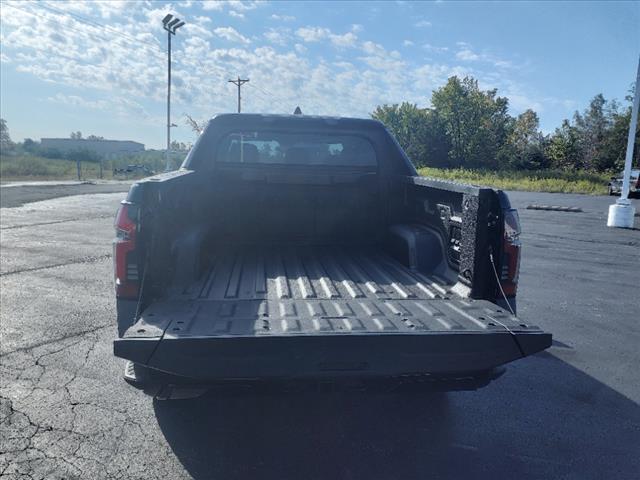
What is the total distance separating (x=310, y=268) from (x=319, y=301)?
0.91 meters

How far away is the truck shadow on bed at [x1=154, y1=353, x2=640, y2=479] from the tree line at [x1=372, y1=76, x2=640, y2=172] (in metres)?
54.0

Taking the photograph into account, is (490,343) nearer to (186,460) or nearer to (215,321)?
(215,321)

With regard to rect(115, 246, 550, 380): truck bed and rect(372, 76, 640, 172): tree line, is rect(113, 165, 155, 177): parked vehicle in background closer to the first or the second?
rect(372, 76, 640, 172): tree line

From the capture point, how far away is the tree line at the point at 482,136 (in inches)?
2226

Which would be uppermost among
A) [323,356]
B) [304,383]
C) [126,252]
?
[126,252]

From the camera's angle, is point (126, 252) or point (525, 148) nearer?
point (126, 252)

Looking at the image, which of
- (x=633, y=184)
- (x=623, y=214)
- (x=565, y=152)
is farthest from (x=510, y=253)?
(x=565, y=152)

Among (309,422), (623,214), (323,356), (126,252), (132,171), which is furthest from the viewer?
(132,171)

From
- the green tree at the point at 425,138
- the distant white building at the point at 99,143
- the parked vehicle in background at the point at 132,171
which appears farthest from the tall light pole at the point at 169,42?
the distant white building at the point at 99,143

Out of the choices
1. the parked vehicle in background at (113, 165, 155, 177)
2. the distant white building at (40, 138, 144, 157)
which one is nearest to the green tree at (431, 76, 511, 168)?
the parked vehicle in background at (113, 165, 155, 177)

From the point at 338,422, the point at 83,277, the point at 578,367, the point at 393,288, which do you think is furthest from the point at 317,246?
the point at 83,277

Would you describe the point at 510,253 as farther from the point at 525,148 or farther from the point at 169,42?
the point at 525,148

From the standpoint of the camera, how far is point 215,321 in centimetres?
256

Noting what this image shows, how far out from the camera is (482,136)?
64.6 m
